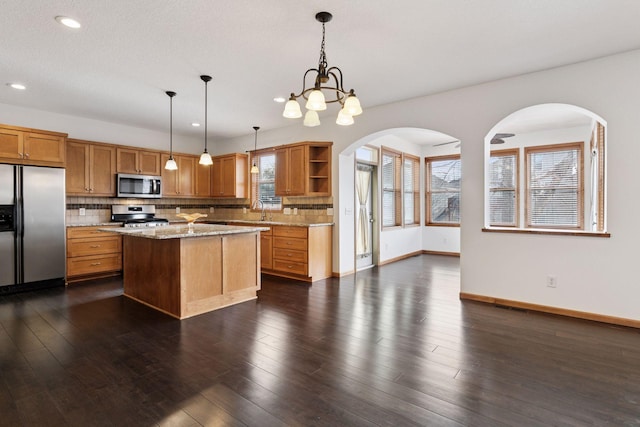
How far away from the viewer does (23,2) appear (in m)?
2.49

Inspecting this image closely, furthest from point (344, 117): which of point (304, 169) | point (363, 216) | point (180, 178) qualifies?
point (180, 178)

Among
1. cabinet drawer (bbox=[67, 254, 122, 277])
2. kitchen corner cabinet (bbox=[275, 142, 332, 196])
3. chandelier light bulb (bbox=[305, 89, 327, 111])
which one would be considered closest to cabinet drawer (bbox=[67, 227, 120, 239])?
cabinet drawer (bbox=[67, 254, 122, 277])

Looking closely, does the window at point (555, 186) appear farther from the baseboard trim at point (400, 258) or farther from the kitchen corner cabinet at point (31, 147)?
the kitchen corner cabinet at point (31, 147)

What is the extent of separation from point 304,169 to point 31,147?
3944 millimetres

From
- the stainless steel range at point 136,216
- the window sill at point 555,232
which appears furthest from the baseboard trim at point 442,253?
the stainless steel range at point 136,216

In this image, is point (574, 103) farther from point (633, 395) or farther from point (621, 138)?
point (633, 395)

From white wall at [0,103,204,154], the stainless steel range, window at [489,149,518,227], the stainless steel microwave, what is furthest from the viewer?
window at [489,149,518,227]

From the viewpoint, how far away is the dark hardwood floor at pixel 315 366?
1.92 metres

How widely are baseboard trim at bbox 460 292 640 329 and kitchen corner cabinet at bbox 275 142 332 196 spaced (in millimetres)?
2776

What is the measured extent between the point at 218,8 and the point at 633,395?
3878mm

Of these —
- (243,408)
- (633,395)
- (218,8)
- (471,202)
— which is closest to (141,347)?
(243,408)

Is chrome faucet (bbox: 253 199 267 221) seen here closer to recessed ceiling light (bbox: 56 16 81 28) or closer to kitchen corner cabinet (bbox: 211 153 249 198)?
kitchen corner cabinet (bbox: 211 153 249 198)

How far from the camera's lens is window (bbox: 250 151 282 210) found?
21.7 ft

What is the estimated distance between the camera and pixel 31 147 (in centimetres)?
474
